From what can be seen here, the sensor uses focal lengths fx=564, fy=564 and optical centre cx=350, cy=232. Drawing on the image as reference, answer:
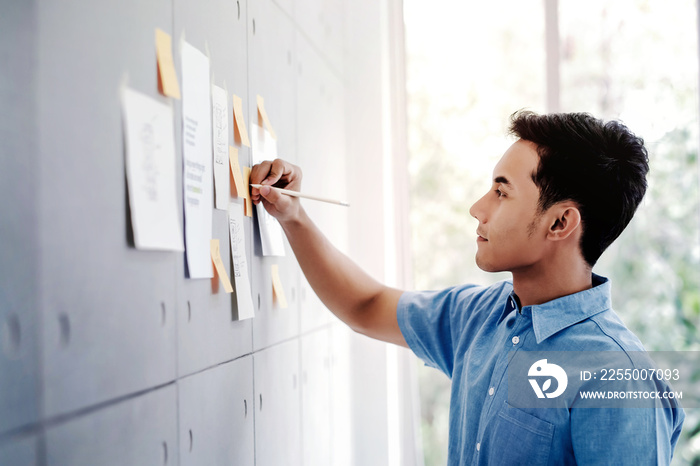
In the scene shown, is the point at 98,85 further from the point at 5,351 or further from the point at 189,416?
the point at 189,416

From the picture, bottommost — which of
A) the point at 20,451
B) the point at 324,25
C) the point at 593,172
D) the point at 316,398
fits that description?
the point at 316,398

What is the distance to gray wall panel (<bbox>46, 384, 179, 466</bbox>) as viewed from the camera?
2.05ft

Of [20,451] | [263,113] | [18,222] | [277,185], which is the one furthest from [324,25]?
[20,451]

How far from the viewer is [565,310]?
1.24 meters

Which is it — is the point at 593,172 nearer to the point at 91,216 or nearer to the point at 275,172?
the point at 275,172

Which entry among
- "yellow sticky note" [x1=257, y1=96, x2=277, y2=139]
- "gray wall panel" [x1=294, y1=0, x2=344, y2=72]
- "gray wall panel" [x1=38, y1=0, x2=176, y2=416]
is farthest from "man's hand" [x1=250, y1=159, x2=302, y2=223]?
"gray wall panel" [x1=294, y1=0, x2=344, y2=72]

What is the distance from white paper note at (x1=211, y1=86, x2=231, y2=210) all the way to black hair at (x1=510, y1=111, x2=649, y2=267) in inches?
27.9

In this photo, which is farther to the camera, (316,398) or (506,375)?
(316,398)

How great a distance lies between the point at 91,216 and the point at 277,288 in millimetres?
693

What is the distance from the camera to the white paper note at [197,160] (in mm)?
903

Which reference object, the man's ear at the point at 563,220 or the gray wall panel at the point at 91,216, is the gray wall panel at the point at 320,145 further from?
the gray wall panel at the point at 91,216

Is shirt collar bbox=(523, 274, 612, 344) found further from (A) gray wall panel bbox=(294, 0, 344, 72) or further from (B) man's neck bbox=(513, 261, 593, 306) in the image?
(A) gray wall panel bbox=(294, 0, 344, 72)

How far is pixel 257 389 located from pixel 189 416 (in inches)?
12.3

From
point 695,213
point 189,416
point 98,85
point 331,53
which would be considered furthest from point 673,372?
point 98,85
